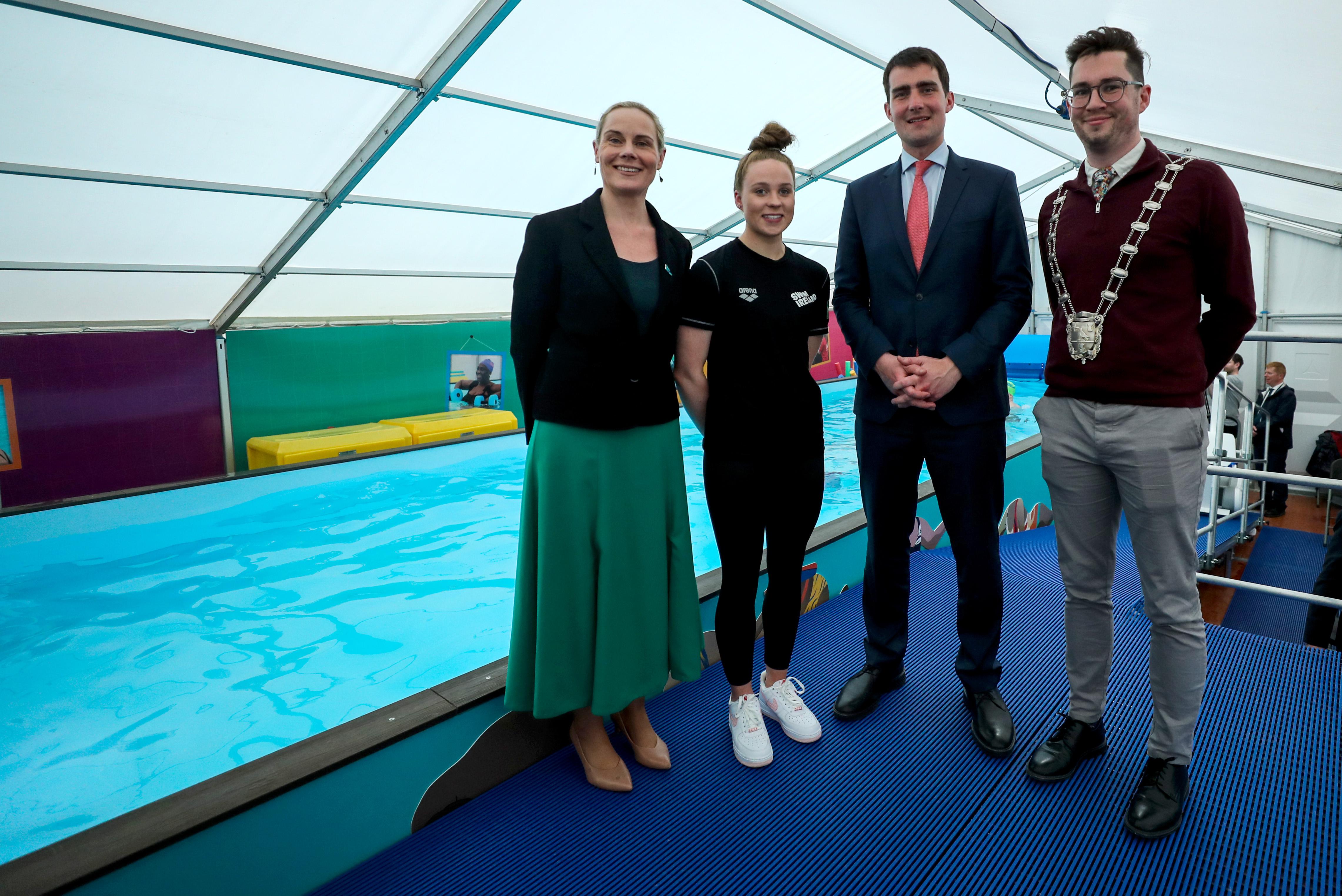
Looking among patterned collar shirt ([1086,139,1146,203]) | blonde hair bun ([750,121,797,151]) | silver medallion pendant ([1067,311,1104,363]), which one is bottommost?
silver medallion pendant ([1067,311,1104,363])

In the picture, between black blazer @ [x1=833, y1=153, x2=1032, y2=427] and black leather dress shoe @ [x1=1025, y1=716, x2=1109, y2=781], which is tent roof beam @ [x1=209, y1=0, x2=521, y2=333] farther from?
black leather dress shoe @ [x1=1025, y1=716, x2=1109, y2=781]

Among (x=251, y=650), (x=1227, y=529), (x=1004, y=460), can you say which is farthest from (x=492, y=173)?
(x=1227, y=529)

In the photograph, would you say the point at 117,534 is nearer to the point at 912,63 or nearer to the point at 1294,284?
the point at 912,63

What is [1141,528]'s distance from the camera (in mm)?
1562

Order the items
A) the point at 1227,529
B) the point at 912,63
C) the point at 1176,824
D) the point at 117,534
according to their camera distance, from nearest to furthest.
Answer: the point at 1176,824 → the point at 912,63 → the point at 117,534 → the point at 1227,529

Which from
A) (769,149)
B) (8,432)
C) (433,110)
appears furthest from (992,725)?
(8,432)

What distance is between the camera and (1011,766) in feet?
5.82

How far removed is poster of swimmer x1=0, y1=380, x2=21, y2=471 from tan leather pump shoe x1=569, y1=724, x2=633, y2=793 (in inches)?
240

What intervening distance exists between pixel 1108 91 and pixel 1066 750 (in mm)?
1498

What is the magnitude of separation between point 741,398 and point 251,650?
271 cm

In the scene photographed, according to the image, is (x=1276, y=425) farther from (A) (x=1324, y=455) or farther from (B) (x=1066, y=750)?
(B) (x=1066, y=750)

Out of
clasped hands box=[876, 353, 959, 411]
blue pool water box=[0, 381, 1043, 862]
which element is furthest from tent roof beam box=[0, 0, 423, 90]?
clasped hands box=[876, 353, 959, 411]

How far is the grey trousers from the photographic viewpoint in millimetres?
1512

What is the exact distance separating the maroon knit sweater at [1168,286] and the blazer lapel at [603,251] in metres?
0.90
